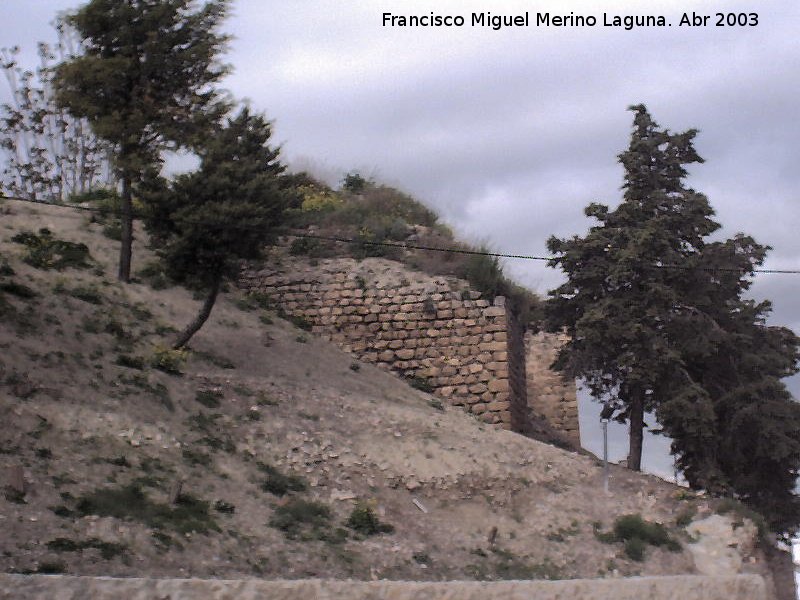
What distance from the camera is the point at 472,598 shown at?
1270 centimetres

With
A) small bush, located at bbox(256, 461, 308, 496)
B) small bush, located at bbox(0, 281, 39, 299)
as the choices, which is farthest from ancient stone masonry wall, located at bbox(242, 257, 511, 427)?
A: small bush, located at bbox(256, 461, 308, 496)

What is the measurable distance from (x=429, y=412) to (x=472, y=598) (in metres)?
10.5

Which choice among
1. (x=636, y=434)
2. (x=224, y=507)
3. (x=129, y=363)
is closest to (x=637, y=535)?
(x=636, y=434)

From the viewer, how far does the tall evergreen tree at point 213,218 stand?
68.5 ft

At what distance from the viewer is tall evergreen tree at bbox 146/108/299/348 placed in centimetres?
2088

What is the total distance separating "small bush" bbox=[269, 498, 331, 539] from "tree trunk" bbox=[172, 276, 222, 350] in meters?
5.70

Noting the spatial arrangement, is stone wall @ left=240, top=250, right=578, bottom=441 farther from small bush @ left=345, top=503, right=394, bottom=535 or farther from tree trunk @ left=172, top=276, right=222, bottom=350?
small bush @ left=345, top=503, right=394, bottom=535

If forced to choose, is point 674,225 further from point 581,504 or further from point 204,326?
point 204,326

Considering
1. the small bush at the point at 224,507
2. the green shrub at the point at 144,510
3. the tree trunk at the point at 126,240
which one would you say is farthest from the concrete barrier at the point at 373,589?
the tree trunk at the point at 126,240

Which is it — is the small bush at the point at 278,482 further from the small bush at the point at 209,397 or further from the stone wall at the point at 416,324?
the stone wall at the point at 416,324

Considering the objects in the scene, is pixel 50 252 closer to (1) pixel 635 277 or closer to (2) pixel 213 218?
(2) pixel 213 218

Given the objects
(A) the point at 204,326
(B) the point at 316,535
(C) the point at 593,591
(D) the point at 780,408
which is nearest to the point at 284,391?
(A) the point at 204,326

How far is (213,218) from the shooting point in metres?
20.8

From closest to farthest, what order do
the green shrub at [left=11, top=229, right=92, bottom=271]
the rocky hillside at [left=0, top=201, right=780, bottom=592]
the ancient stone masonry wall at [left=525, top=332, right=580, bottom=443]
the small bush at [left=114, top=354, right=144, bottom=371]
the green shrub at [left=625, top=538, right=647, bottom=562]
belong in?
the rocky hillside at [left=0, top=201, right=780, bottom=592] → the green shrub at [left=625, top=538, right=647, bottom=562] → the small bush at [left=114, top=354, right=144, bottom=371] → the green shrub at [left=11, top=229, right=92, bottom=271] → the ancient stone masonry wall at [left=525, top=332, right=580, bottom=443]
